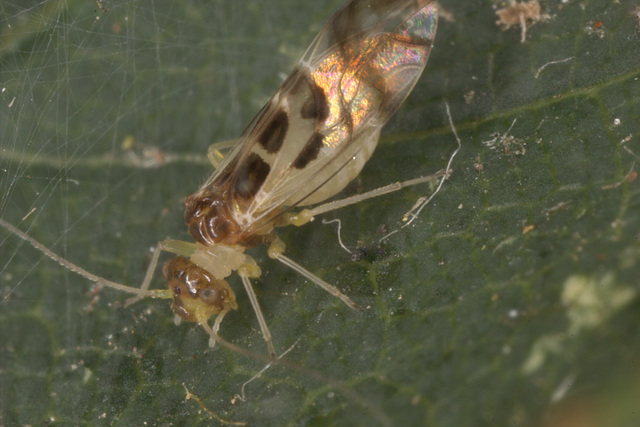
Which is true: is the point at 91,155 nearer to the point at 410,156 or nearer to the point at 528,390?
the point at 410,156

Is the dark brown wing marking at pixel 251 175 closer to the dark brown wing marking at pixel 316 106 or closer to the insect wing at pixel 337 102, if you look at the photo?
the insect wing at pixel 337 102

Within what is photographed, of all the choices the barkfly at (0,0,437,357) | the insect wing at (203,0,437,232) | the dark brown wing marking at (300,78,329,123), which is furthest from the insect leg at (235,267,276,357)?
the dark brown wing marking at (300,78,329,123)

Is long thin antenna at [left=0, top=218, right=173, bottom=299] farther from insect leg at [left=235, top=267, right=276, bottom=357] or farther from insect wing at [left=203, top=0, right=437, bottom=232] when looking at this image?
insect wing at [left=203, top=0, right=437, bottom=232]

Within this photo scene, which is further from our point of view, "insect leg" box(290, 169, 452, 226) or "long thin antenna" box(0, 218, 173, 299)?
"long thin antenna" box(0, 218, 173, 299)

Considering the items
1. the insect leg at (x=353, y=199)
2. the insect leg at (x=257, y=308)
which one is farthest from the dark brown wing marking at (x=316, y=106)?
the insect leg at (x=257, y=308)

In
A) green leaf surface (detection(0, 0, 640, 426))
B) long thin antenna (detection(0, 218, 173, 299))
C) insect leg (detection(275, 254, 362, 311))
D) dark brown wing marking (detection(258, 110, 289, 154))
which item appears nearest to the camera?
green leaf surface (detection(0, 0, 640, 426))

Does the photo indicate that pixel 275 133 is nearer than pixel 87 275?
Yes

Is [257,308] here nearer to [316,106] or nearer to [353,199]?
[353,199]

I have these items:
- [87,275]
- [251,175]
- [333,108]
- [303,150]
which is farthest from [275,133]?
[87,275]
